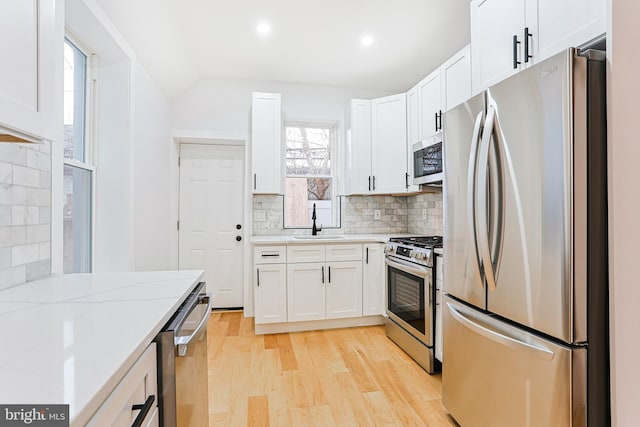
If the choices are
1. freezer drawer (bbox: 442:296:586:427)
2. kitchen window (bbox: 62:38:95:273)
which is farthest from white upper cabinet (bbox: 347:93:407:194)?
kitchen window (bbox: 62:38:95:273)

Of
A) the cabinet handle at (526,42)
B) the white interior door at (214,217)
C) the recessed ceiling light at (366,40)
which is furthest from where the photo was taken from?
the white interior door at (214,217)

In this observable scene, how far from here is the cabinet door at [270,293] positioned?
2990 millimetres

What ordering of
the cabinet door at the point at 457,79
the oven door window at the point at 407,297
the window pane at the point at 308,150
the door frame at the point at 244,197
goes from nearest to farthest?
the cabinet door at the point at 457,79 < the oven door window at the point at 407,297 < the door frame at the point at 244,197 < the window pane at the point at 308,150

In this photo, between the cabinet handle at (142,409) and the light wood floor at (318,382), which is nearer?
the cabinet handle at (142,409)

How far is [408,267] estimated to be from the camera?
102 inches

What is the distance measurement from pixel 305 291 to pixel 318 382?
99 cm

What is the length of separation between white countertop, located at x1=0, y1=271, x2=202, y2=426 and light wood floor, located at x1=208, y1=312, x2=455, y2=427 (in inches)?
45.1

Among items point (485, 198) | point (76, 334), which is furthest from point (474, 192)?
point (76, 334)

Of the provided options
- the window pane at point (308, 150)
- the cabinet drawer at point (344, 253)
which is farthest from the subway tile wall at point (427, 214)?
the window pane at point (308, 150)

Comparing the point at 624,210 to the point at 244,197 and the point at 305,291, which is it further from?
the point at 244,197

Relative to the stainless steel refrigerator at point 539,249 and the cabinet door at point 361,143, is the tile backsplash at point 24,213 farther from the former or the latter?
the cabinet door at point 361,143

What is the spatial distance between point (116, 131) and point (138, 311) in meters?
1.88

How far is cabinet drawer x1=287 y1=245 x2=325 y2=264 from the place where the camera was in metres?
3.05

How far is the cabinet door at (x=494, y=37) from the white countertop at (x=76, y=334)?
188 centimetres
